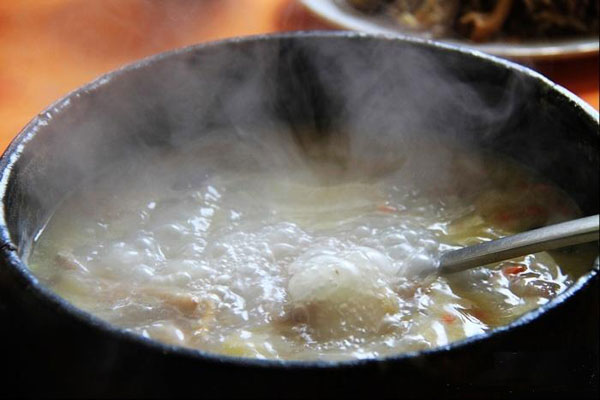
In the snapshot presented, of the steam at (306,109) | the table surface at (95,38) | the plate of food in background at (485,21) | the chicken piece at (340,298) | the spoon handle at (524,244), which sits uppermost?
the plate of food in background at (485,21)

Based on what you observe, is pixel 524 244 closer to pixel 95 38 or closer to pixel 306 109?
pixel 306 109

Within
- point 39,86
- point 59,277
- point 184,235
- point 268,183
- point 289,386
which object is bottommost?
point 289,386

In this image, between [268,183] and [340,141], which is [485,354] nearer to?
[268,183]

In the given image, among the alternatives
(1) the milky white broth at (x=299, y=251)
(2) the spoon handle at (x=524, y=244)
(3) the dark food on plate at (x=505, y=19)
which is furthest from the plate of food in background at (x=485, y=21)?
(2) the spoon handle at (x=524, y=244)

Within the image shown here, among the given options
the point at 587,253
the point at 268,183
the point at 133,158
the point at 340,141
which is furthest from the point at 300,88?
the point at 587,253

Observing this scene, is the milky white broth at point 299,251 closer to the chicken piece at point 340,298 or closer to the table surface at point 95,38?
the chicken piece at point 340,298

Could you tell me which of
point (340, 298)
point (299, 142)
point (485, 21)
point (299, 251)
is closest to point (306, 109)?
point (299, 142)
